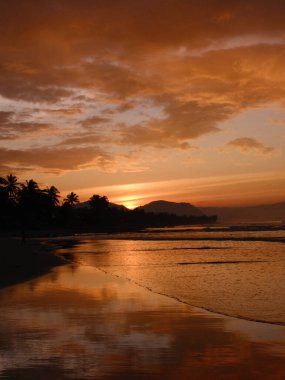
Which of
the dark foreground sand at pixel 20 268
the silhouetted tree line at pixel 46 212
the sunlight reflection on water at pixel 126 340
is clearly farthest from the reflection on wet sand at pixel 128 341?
the silhouetted tree line at pixel 46 212

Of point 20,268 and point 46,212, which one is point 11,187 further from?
point 20,268

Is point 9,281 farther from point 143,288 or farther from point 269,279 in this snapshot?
point 269,279

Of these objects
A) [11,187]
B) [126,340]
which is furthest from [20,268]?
[11,187]

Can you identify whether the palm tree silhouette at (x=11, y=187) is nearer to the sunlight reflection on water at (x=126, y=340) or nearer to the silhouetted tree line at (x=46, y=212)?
the silhouetted tree line at (x=46, y=212)

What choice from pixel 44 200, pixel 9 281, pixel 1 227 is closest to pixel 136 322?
pixel 9 281

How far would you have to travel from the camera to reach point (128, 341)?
10266mm

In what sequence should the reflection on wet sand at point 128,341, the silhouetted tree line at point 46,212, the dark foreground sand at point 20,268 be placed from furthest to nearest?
the silhouetted tree line at point 46,212
the dark foreground sand at point 20,268
the reflection on wet sand at point 128,341

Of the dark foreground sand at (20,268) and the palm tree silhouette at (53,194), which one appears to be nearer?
the dark foreground sand at (20,268)

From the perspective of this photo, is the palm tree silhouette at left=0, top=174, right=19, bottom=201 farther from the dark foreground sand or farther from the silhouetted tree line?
the dark foreground sand

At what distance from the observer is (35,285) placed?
19641mm

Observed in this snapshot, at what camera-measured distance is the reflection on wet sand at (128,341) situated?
8.25m

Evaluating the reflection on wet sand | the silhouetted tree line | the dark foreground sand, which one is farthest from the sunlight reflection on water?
the silhouetted tree line

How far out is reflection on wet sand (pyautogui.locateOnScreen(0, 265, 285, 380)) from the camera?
825 cm

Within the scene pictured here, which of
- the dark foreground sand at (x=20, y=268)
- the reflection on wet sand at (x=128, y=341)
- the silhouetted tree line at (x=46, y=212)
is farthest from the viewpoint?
the silhouetted tree line at (x=46, y=212)
